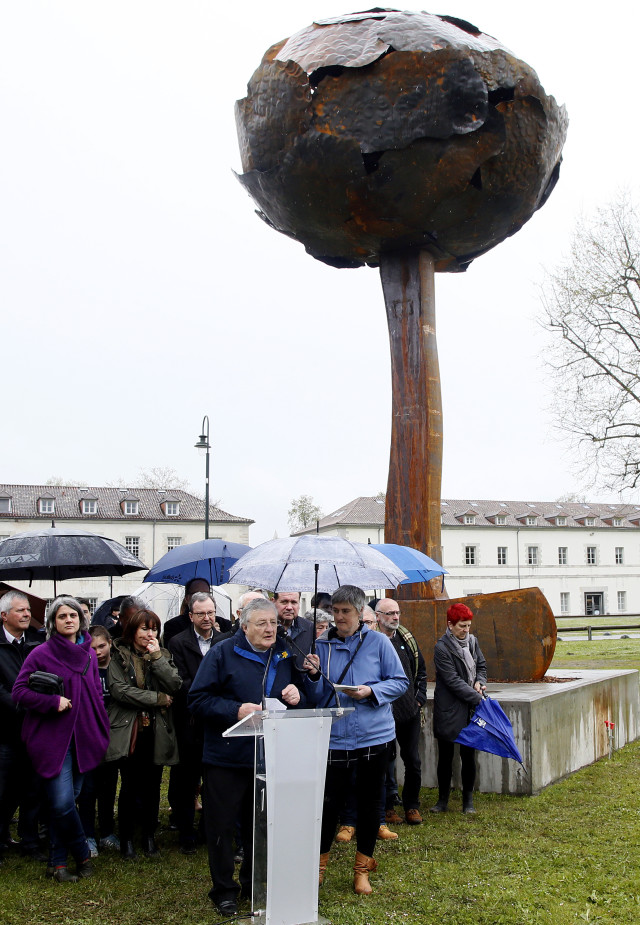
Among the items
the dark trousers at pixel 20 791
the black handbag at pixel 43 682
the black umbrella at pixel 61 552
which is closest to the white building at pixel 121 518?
the black umbrella at pixel 61 552

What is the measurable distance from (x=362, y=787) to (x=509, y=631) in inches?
165

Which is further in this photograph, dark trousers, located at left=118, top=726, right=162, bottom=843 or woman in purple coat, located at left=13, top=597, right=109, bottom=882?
dark trousers, located at left=118, top=726, right=162, bottom=843

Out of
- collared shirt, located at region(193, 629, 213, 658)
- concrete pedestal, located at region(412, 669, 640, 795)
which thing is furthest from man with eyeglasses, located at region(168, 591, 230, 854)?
concrete pedestal, located at region(412, 669, 640, 795)

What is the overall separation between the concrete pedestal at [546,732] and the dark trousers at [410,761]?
3.27 feet

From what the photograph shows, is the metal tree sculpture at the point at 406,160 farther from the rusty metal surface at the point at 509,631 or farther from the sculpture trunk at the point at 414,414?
the rusty metal surface at the point at 509,631

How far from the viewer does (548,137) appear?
27.6ft

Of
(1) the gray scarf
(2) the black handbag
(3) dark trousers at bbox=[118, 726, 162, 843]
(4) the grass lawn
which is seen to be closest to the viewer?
(4) the grass lawn

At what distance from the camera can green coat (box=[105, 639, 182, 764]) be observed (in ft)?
18.1

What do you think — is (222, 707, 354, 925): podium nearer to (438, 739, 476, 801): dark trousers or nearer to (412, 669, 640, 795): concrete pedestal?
(438, 739, 476, 801): dark trousers

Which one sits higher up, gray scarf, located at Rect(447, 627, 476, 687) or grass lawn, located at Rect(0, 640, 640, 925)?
gray scarf, located at Rect(447, 627, 476, 687)

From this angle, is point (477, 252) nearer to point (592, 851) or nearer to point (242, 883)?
point (592, 851)

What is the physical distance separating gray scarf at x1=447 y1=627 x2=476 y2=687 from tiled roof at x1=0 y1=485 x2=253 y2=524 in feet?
149

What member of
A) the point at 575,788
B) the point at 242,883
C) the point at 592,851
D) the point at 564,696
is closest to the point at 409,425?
the point at 564,696

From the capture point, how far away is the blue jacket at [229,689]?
14.6ft
